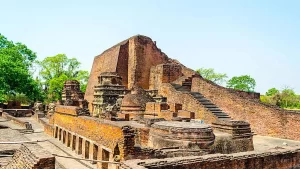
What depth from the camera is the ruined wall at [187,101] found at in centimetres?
1536

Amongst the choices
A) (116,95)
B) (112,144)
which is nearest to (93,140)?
(112,144)

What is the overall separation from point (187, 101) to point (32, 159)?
12.7 meters

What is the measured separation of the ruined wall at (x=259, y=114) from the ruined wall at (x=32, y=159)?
37.0ft

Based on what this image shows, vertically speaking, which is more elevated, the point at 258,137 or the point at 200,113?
the point at 200,113

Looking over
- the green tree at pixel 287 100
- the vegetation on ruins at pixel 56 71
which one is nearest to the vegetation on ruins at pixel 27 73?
the vegetation on ruins at pixel 56 71

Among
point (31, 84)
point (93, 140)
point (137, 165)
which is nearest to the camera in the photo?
point (137, 165)

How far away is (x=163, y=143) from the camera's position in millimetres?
9727

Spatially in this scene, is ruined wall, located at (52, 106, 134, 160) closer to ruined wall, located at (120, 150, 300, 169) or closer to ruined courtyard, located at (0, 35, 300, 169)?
ruined courtyard, located at (0, 35, 300, 169)

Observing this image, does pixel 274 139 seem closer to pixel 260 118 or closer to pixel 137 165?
pixel 260 118

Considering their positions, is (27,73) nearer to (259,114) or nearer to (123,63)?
(123,63)

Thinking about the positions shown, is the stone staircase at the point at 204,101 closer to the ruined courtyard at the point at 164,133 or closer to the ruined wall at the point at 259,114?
the ruined courtyard at the point at 164,133

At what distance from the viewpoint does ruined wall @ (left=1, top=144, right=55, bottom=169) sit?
5051 mm

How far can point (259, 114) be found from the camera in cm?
1418

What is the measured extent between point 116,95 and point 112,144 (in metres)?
11.9
